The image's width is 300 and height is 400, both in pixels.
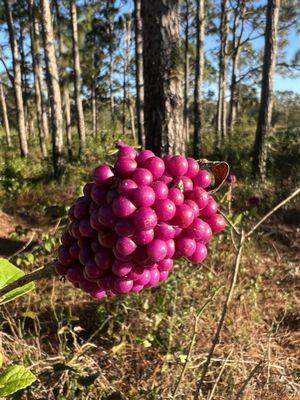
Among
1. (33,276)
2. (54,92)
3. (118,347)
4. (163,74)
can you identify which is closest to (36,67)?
(54,92)

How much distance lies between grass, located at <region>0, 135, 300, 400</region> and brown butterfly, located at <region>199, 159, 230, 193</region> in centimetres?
A: 76

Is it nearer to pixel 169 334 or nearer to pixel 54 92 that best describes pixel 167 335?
pixel 169 334

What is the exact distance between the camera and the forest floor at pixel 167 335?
2096 millimetres

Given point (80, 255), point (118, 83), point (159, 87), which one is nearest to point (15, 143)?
point (118, 83)

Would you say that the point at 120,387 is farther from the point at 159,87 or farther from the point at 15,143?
the point at 15,143

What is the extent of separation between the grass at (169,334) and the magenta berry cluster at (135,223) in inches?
29.0

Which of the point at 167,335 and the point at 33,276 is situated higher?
the point at 33,276

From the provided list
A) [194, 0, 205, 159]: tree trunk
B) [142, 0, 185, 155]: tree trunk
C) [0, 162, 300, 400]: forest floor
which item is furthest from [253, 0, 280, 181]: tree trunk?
[142, 0, 185, 155]: tree trunk

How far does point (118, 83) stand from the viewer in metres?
31.1

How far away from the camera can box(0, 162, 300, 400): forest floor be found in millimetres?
2096

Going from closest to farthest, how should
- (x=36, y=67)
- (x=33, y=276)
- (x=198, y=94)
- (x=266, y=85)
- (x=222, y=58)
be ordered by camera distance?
(x=33, y=276) → (x=266, y=85) → (x=198, y=94) → (x=36, y=67) → (x=222, y=58)

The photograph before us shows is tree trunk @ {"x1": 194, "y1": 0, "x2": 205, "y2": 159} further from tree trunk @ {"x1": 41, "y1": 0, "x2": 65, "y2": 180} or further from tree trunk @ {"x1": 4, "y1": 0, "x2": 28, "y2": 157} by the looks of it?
tree trunk @ {"x1": 4, "y1": 0, "x2": 28, "y2": 157}

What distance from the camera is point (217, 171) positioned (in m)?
0.90

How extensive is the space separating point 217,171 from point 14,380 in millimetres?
738
